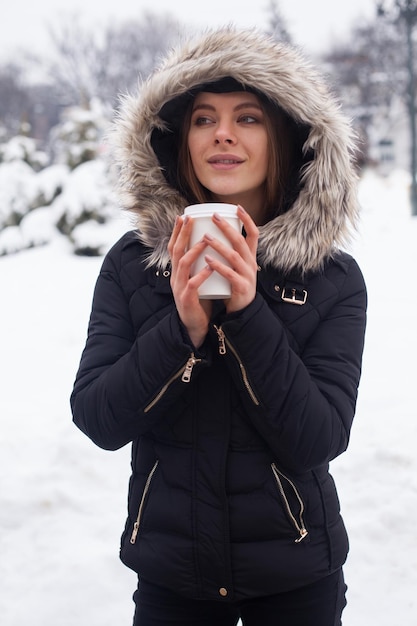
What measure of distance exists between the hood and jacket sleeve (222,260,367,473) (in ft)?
0.92

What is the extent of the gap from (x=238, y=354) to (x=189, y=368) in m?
0.12

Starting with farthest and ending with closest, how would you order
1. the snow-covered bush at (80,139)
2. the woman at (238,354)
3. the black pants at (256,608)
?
the snow-covered bush at (80,139)
the black pants at (256,608)
the woman at (238,354)

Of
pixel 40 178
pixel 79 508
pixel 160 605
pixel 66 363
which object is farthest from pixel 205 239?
pixel 40 178

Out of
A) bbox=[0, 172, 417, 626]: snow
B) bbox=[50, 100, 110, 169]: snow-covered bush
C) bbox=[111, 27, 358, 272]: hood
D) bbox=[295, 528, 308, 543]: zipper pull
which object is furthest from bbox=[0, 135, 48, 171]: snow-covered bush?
bbox=[295, 528, 308, 543]: zipper pull

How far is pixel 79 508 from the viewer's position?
4156mm

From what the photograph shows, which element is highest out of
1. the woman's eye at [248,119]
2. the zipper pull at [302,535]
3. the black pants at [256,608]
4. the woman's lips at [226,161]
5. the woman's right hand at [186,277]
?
the woman's eye at [248,119]

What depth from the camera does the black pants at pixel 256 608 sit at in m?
1.70

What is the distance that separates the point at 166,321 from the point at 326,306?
42cm

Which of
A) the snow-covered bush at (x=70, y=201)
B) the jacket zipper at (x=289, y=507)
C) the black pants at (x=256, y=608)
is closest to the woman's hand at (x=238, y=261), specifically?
the jacket zipper at (x=289, y=507)

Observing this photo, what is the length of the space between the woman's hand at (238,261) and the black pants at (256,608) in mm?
750

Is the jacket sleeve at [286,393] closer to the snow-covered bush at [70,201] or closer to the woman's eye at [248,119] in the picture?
the woman's eye at [248,119]

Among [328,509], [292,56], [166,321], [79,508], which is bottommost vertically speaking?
[79,508]

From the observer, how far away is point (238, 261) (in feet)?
4.83

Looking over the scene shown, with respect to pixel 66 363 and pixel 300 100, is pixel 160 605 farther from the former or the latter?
pixel 66 363
